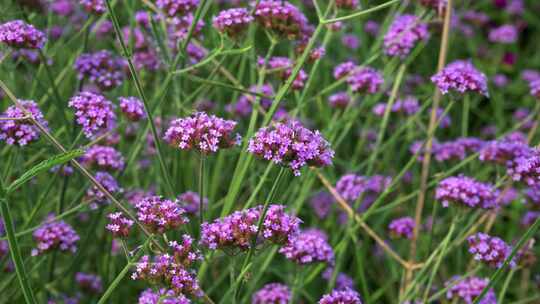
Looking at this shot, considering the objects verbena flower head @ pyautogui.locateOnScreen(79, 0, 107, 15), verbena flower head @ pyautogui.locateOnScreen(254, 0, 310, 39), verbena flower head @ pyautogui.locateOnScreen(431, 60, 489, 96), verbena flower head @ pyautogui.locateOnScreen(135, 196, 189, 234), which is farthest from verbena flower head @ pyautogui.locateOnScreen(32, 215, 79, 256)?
verbena flower head @ pyautogui.locateOnScreen(431, 60, 489, 96)

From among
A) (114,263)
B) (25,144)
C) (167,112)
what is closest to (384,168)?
(167,112)

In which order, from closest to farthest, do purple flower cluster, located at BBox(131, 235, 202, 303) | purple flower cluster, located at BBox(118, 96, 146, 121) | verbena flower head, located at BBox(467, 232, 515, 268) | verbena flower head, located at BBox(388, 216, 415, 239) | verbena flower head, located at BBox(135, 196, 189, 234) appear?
purple flower cluster, located at BBox(131, 235, 202, 303), verbena flower head, located at BBox(135, 196, 189, 234), verbena flower head, located at BBox(467, 232, 515, 268), purple flower cluster, located at BBox(118, 96, 146, 121), verbena flower head, located at BBox(388, 216, 415, 239)

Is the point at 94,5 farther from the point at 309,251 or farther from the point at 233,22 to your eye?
the point at 309,251

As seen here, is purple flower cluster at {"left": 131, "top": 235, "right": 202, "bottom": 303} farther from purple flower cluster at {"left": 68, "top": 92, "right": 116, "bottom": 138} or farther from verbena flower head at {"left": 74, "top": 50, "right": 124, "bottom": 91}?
verbena flower head at {"left": 74, "top": 50, "right": 124, "bottom": 91}

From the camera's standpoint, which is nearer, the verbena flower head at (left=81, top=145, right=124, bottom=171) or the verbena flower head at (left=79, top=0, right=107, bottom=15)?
the verbena flower head at (left=81, top=145, right=124, bottom=171)

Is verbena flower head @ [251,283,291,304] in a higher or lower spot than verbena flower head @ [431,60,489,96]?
lower

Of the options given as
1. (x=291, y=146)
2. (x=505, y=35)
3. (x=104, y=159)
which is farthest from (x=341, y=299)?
(x=505, y=35)

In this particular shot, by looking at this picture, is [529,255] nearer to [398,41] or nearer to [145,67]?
[398,41]
